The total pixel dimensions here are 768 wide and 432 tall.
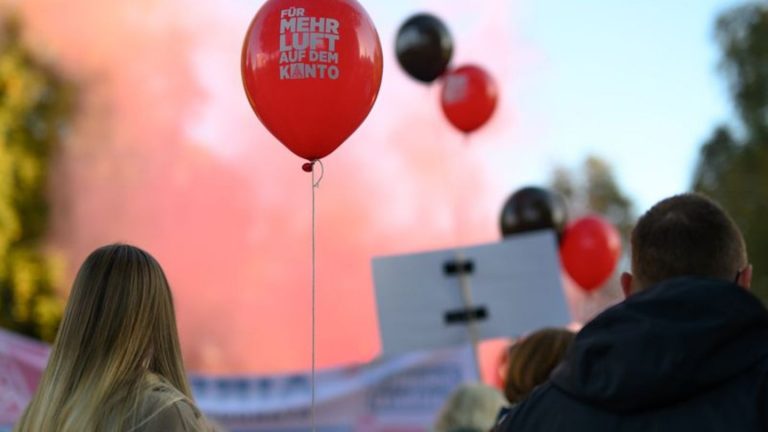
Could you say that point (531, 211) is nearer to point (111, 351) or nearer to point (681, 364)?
point (111, 351)

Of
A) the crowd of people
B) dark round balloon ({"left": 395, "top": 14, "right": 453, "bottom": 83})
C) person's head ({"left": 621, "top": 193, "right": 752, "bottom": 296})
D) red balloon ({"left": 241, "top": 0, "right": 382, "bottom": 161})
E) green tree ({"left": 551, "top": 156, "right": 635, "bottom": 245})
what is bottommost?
→ green tree ({"left": 551, "top": 156, "right": 635, "bottom": 245})

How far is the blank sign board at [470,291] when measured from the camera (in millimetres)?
5867

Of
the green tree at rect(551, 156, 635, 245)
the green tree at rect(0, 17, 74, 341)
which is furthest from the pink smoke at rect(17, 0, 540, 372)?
the green tree at rect(551, 156, 635, 245)

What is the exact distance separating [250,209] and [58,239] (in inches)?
189

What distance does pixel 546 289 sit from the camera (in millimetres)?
5879

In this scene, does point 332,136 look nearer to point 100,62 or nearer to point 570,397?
point 570,397

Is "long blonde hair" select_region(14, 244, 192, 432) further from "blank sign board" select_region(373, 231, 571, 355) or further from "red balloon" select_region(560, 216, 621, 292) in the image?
"red balloon" select_region(560, 216, 621, 292)

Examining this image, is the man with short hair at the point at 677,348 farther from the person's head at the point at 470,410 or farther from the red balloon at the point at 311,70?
the person's head at the point at 470,410

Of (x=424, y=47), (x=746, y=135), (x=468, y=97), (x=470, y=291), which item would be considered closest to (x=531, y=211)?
(x=468, y=97)

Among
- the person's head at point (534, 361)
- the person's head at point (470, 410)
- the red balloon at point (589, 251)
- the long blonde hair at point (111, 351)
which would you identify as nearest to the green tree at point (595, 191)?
the red balloon at point (589, 251)

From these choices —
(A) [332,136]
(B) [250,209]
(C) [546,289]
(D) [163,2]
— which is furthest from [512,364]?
(D) [163,2]

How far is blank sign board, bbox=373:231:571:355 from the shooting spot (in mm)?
5867

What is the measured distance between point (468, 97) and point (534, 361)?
14.4 ft

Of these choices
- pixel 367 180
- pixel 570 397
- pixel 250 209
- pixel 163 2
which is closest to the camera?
pixel 570 397
